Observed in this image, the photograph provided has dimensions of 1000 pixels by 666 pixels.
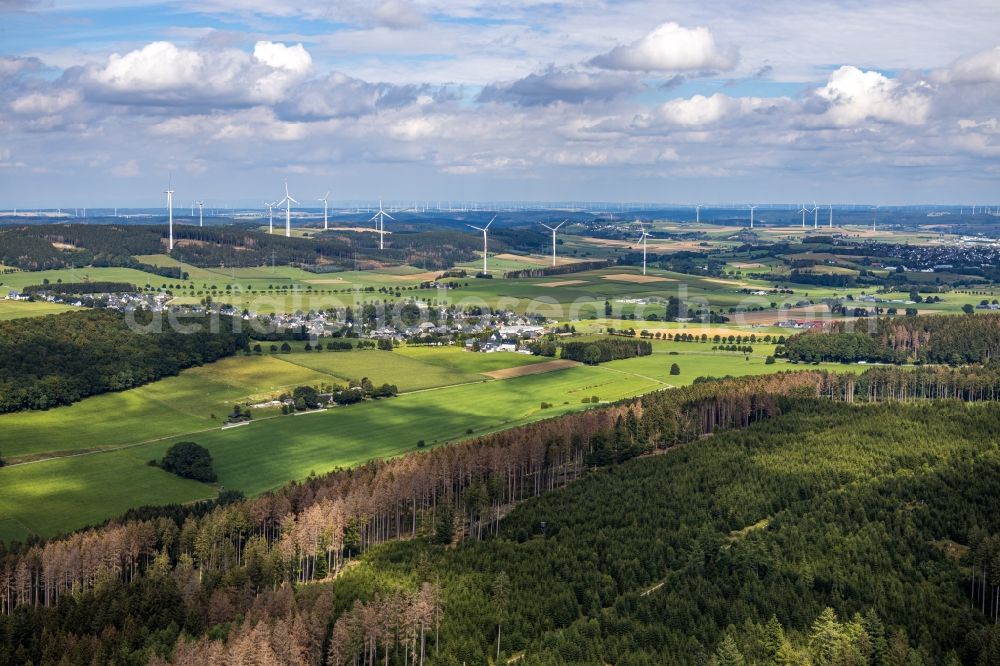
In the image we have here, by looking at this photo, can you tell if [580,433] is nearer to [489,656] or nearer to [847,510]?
[847,510]

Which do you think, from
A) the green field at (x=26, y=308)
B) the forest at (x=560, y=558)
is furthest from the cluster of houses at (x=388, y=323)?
the forest at (x=560, y=558)

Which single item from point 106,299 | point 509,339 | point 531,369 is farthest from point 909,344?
point 106,299

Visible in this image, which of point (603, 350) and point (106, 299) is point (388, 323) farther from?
point (106, 299)

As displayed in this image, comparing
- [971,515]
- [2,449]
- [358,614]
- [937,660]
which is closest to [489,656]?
[358,614]

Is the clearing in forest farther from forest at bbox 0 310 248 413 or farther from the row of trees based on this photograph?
forest at bbox 0 310 248 413

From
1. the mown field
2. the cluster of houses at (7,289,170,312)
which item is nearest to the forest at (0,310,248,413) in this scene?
the mown field

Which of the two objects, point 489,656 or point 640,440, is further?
point 640,440

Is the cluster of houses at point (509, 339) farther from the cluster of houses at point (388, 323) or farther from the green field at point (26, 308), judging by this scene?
the green field at point (26, 308)

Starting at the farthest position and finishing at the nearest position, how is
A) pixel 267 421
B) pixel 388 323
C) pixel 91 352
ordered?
pixel 388 323, pixel 91 352, pixel 267 421
